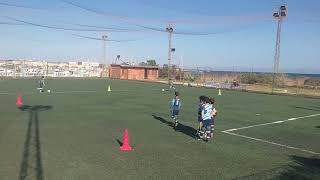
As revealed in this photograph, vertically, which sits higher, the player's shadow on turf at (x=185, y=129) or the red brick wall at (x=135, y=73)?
the red brick wall at (x=135, y=73)

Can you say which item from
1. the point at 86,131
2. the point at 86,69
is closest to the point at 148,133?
the point at 86,131

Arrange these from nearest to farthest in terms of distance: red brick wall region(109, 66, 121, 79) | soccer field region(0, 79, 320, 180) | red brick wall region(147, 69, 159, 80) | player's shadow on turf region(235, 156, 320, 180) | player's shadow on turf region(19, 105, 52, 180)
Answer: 1. player's shadow on turf region(19, 105, 52, 180)
2. player's shadow on turf region(235, 156, 320, 180)
3. soccer field region(0, 79, 320, 180)
4. red brick wall region(147, 69, 159, 80)
5. red brick wall region(109, 66, 121, 79)

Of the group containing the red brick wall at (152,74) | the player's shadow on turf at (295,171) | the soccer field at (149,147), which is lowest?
the player's shadow on turf at (295,171)

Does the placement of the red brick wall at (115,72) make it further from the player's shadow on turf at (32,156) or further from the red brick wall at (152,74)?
the player's shadow on turf at (32,156)

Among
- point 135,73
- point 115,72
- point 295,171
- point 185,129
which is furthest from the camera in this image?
point 115,72

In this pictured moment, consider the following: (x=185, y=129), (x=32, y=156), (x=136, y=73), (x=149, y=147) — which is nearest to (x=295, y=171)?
(x=149, y=147)

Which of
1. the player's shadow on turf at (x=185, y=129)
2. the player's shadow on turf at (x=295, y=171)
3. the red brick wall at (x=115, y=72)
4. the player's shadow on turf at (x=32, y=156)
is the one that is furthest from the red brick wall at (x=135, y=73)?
the player's shadow on turf at (x=295, y=171)

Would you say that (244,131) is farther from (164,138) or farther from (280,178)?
(280,178)

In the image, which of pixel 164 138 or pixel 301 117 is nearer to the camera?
pixel 164 138

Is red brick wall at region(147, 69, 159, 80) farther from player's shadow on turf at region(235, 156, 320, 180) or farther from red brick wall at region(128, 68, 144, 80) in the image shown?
player's shadow on turf at region(235, 156, 320, 180)

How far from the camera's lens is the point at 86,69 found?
8075cm

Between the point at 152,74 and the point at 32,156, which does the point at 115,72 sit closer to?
the point at 152,74

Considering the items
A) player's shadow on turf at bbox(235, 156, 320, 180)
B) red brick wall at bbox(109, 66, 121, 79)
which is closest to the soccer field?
player's shadow on turf at bbox(235, 156, 320, 180)

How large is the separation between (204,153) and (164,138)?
2638mm
